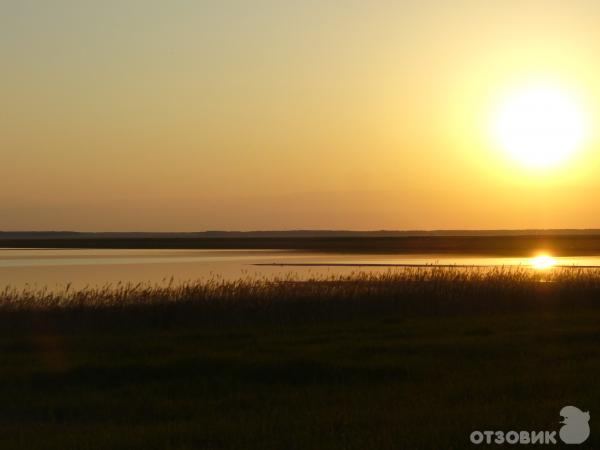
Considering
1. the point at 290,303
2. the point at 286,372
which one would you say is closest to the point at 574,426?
the point at 286,372

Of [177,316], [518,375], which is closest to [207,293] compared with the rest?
[177,316]

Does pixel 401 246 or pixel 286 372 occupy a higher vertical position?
pixel 401 246

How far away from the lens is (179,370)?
16.8 metres

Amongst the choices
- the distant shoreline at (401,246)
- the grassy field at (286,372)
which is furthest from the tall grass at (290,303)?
the distant shoreline at (401,246)

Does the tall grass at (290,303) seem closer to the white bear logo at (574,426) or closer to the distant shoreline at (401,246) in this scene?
the white bear logo at (574,426)

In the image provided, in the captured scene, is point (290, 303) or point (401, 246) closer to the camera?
point (290, 303)

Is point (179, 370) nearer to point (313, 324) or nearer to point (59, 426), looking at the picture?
point (59, 426)

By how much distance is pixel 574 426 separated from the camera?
37.0 ft

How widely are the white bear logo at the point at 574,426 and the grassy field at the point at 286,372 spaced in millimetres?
119

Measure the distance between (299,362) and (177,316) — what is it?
430 inches

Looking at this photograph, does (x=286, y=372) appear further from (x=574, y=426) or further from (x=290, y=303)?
(x=290, y=303)

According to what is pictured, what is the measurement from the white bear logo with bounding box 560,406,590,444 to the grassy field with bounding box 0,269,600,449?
0.39 feet

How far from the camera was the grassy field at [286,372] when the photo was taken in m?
11.8

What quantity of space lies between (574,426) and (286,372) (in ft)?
20.6
